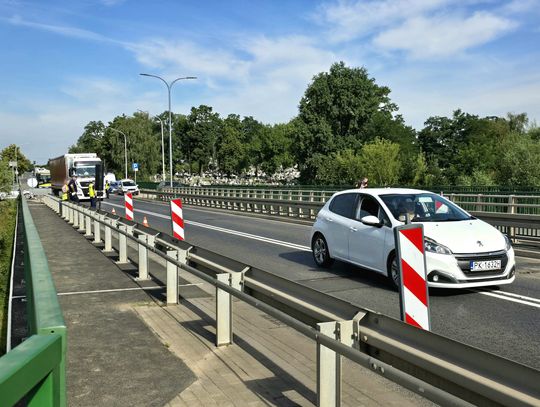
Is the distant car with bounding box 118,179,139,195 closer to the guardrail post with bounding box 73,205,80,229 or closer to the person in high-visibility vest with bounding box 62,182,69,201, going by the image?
the person in high-visibility vest with bounding box 62,182,69,201

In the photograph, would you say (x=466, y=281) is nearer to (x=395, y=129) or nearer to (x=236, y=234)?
(x=236, y=234)

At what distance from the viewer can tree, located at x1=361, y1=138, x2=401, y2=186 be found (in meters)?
Answer: 55.0

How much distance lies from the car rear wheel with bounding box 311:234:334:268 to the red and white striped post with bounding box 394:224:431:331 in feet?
19.3

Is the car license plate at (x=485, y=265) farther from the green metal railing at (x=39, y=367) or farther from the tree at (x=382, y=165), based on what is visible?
the tree at (x=382, y=165)

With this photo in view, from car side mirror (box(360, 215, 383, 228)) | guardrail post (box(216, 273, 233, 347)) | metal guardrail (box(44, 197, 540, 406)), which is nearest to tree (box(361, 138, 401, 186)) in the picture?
car side mirror (box(360, 215, 383, 228))

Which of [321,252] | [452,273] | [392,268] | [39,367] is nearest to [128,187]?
[321,252]

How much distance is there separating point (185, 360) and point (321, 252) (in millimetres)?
6100

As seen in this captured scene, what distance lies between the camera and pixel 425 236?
27.2 ft

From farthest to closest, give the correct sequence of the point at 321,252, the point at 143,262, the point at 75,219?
the point at 75,219 → the point at 321,252 → the point at 143,262

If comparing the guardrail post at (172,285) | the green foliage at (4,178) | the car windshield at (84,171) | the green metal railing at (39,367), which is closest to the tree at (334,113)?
the car windshield at (84,171)

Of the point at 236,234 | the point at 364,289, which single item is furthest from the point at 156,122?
the point at 364,289

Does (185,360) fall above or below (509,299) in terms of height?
above

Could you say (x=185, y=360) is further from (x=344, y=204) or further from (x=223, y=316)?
(x=344, y=204)

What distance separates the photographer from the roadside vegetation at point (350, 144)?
182ft
